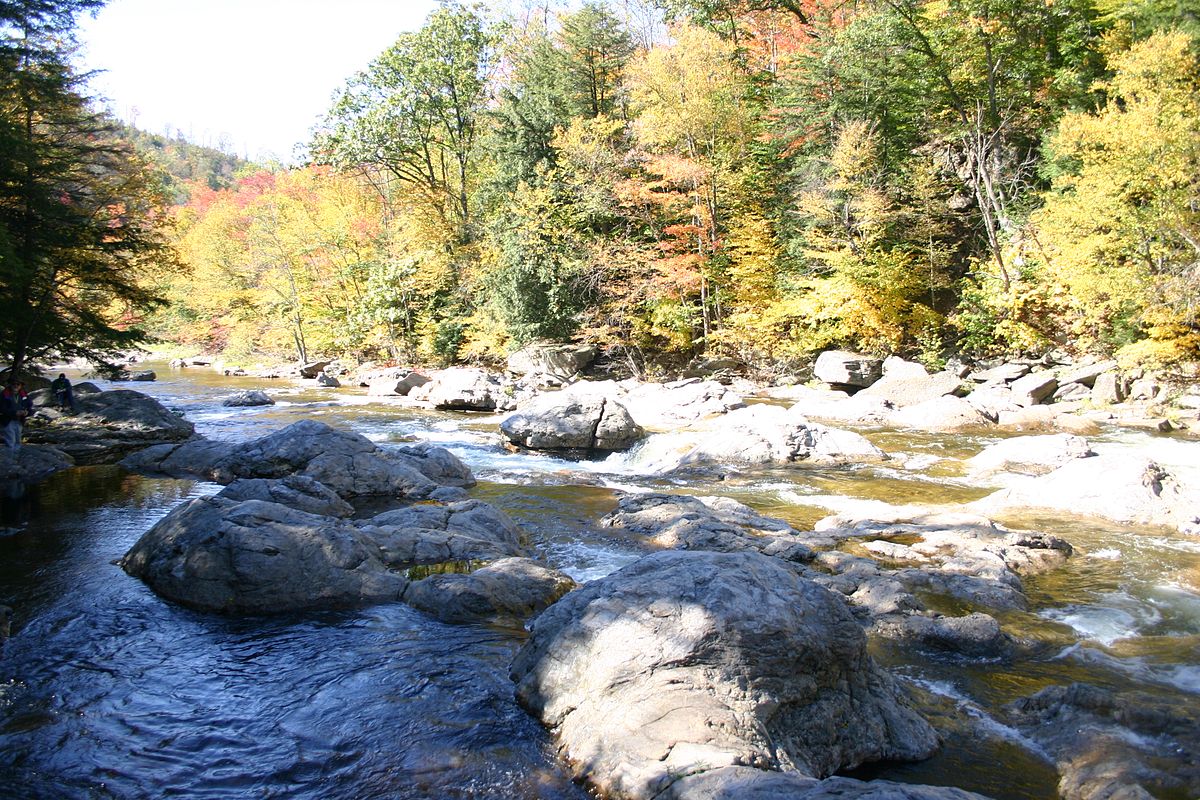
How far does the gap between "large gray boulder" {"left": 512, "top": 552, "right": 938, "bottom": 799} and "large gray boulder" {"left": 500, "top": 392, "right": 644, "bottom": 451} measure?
11014 millimetres

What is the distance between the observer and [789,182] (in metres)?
28.9

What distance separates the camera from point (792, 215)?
2786 centimetres

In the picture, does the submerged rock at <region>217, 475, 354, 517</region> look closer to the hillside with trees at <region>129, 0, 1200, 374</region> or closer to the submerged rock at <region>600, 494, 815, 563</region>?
the submerged rock at <region>600, 494, 815, 563</region>

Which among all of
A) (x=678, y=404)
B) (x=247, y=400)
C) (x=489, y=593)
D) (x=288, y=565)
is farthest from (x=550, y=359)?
(x=489, y=593)

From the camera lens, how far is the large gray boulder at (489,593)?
657cm

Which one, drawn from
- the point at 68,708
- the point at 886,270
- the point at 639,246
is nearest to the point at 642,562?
the point at 68,708

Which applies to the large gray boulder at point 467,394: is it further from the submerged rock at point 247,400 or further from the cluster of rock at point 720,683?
the cluster of rock at point 720,683

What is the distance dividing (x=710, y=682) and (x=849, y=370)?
20826 millimetres

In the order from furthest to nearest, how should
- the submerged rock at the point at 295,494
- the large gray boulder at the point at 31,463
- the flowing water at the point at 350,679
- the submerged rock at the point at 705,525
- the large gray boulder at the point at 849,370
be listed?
the large gray boulder at the point at 849,370, the large gray boulder at the point at 31,463, the submerged rock at the point at 295,494, the submerged rock at the point at 705,525, the flowing water at the point at 350,679

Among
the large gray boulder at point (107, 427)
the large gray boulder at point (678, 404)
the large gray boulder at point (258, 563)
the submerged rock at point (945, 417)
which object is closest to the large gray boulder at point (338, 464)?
the large gray boulder at point (258, 563)

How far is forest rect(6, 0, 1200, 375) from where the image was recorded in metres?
18.2

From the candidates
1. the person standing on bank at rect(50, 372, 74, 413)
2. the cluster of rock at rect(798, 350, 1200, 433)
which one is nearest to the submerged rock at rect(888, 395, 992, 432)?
the cluster of rock at rect(798, 350, 1200, 433)

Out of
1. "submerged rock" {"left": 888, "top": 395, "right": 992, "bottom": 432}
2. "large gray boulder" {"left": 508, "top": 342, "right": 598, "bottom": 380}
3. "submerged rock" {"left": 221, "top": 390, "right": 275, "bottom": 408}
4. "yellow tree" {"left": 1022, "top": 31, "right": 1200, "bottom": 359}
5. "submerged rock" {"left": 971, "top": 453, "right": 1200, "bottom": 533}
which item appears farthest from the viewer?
"large gray boulder" {"left": 508, "top": 342, "right": 598, "bottom": 380}

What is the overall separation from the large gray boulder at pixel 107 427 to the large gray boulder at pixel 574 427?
808cm
